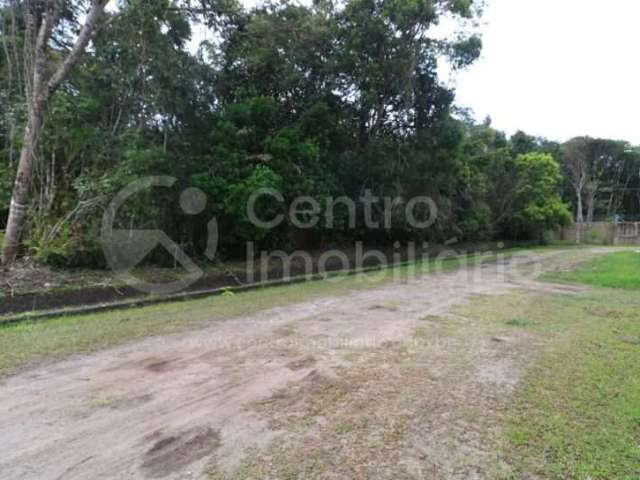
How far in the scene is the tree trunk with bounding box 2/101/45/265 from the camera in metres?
6.05

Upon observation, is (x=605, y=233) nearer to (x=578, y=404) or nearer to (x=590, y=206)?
(x=590, y=206)

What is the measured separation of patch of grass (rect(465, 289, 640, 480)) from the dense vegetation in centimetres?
575

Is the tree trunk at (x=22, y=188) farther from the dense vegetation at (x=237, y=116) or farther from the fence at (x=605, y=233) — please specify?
the fence at (x=605, y=233)

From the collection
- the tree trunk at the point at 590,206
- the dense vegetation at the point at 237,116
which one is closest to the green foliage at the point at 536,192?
the dense vegetation at the point at 237,116

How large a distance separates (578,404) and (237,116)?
25.7ft

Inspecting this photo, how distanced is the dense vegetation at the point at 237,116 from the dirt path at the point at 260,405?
4.02 meters

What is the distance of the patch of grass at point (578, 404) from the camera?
1.88 m

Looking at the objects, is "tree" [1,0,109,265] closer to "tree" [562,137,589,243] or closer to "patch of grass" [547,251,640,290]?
"patch of grass" [547,251,640,290]

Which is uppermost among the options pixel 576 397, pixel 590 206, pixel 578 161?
pixel 578 161

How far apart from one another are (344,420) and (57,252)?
19.5 ft

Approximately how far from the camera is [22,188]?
6.12 meters

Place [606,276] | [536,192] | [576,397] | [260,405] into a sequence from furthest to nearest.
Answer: [536,192], [606,276], [576,397], [260,405]

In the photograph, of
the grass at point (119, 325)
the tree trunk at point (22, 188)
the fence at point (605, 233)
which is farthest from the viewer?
the fence at point (605, 233)

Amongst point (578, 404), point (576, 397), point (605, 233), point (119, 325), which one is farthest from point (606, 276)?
point (605, 233)
